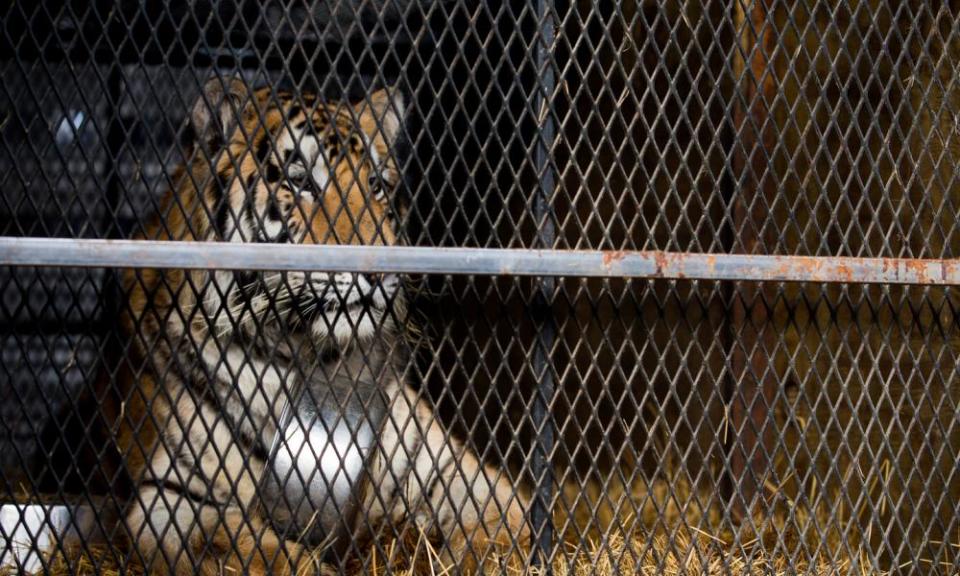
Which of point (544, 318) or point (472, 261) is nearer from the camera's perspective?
point (472, 261)

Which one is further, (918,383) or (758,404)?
(758,404)

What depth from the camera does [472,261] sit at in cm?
196

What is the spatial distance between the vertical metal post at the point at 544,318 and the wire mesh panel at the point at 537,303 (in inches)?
0.4

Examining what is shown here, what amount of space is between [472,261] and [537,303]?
31cm

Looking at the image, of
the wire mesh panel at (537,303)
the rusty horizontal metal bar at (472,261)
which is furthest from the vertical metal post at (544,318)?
the rusty horizontal metal bar at (472,261)

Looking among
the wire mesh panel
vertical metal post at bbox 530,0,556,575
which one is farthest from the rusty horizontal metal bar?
vertical metal post at bbox 530,0,556,575

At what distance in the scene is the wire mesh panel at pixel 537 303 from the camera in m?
2.02

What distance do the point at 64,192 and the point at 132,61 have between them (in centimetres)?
57

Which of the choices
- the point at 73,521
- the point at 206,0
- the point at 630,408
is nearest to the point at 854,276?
the point at 630,408

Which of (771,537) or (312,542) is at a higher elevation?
(771,537)

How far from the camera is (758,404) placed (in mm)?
2871

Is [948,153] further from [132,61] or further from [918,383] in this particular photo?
[132,61]

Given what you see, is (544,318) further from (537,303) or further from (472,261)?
→ (472,261)

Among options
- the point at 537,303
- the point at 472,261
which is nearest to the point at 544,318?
the point at 537,303
